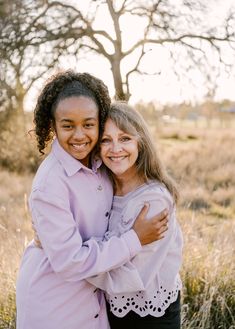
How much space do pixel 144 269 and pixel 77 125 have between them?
0.74m

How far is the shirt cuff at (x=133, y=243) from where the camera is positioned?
2.21 metres

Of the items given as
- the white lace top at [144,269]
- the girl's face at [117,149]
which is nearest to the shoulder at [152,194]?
the white lace top at [144,269]

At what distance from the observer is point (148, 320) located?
238cm

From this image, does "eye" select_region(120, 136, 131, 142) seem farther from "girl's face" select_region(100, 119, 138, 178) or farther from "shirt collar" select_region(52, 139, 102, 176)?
"shirt collar" select_region(52, 139, 102, 176)

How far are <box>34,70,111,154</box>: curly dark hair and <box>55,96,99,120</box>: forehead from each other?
2 cm

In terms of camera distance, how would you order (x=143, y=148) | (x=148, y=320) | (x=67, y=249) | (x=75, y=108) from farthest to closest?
(x=143, y=148), (x=148, y=320), (x=75, y=108), (x=67, y=249)

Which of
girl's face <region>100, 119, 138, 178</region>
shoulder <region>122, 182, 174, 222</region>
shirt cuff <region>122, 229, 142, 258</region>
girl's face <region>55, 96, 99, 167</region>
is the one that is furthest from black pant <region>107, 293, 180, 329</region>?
girl's face <region>55, 96, 99, 167</region>

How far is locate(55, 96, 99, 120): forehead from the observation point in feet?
7.43

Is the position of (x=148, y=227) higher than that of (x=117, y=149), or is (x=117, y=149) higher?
(x=117, y=149)

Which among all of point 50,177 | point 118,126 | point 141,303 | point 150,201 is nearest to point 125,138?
point 118,126

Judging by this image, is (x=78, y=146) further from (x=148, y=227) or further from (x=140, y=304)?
(x=140, y=304)

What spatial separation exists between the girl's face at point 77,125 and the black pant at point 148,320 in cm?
82

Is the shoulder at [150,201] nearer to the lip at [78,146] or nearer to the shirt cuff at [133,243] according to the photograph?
the shirt cuff at [133,243]

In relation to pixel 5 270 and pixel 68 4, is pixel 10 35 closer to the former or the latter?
pixel 68 4
